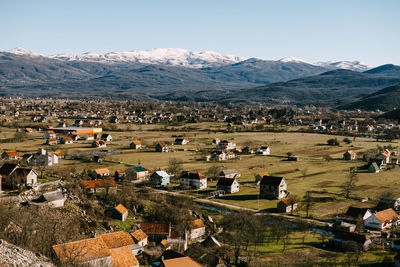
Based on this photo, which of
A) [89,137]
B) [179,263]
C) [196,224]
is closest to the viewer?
[179,263]

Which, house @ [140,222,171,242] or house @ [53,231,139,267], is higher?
house @ [53,231,139,267]

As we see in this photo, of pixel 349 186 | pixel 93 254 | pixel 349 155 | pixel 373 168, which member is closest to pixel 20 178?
pixel 93 254

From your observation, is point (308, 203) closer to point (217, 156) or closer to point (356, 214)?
point (356, 214)

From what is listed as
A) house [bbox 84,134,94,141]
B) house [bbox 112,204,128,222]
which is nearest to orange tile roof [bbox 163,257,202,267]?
house [bbox 112,204,128,222]

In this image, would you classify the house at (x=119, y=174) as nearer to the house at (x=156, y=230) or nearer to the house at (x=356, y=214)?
the house at (x=156, y=230)

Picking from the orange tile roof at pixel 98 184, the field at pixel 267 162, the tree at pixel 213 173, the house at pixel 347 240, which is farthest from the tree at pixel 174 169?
the house at pixel 347 240

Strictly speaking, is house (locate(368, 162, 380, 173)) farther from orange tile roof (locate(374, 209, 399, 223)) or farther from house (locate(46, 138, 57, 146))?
house (locate(46, 138, 57, 146))
